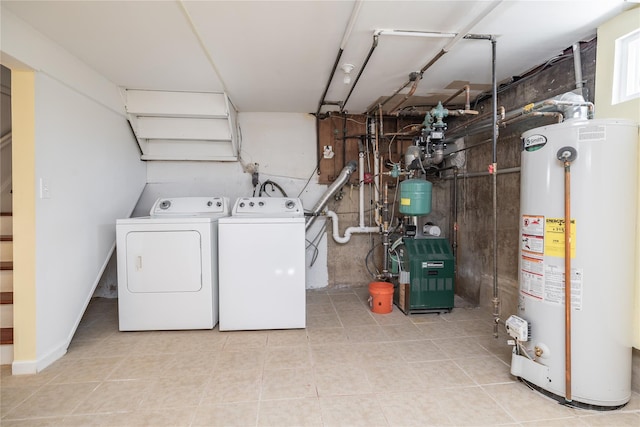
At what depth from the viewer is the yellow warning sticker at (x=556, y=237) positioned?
1576mm

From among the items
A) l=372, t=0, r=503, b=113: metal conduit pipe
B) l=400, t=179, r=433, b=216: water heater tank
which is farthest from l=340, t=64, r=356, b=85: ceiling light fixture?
l=400, t=179, r=433, b=216: water heater tank

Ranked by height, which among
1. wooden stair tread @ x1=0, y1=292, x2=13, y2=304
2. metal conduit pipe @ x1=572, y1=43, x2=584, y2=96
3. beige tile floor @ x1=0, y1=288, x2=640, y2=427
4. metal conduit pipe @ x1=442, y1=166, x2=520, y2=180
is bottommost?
beige tile floor @ x1=0, y1=288, x2=640, y2=427

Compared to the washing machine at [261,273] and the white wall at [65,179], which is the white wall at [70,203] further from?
the washing machine at [261,273]

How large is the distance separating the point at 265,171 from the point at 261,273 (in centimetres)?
157

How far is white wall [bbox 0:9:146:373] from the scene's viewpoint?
6.45 feet

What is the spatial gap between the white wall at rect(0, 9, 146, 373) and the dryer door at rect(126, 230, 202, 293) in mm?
341

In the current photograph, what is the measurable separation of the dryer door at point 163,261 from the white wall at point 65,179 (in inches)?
13.4

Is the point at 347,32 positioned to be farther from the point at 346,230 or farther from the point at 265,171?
the point at 346,230

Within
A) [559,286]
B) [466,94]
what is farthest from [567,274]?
[466,94]

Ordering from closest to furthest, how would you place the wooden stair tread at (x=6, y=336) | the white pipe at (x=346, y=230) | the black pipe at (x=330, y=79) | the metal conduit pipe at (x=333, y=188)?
the wooden stair tread at (x=6, y=336), the black pipe at (x=330, y=79), the metal conduit pipe at (x=333, y=188), the white pipe at (x=346, y=230)

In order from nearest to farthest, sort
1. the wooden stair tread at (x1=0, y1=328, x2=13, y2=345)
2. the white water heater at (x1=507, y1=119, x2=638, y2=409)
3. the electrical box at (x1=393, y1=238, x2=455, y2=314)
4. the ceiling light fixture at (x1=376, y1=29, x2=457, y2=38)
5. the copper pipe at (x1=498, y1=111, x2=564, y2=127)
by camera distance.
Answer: the white water heater at (x1=507, y1=119, x2=638, y2=409)
the copper pipe at (x1=498, y1=111, x2=564, y2=127)
the ceiling light fixture at (x1=376, y1=29, x2=457, y2=38)
the wooden stair tread at (x1=0, y1=328, x2=13, y2=345)
the electrical box at (x1=393, y1=238, x2=455, y2=314)

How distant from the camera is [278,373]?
1.94 m

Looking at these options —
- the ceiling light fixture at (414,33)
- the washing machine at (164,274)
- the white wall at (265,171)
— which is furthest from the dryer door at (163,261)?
the ceiling light fixture at (414,33)

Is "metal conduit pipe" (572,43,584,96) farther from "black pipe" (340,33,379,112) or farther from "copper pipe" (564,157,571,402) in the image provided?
"black pipe" (340,33,379,112)
